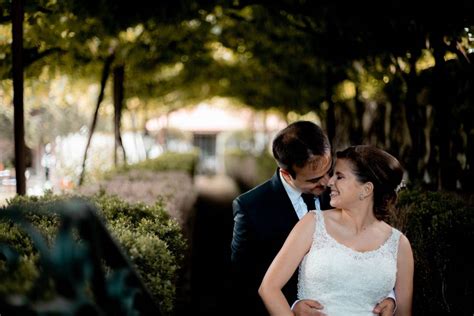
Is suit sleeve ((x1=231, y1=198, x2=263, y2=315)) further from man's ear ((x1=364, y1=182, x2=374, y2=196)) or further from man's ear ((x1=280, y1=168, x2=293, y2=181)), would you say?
man's ear ((x1=364, y1=182, x2=374, y2=196))

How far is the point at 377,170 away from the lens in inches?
136

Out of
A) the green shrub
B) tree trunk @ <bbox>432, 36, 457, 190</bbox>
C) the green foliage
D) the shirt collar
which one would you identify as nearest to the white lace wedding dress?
the shirt collar

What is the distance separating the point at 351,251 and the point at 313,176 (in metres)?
0.56

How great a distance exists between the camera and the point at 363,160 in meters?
3.46

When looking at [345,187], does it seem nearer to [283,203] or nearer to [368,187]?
[368,187]

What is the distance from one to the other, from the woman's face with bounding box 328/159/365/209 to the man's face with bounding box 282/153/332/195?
0.24 metres

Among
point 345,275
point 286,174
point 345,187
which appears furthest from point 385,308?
point 286,174

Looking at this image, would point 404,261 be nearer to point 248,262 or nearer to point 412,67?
point 248,262

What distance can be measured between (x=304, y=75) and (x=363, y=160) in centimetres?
1284

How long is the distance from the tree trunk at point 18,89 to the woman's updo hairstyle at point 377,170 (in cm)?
447

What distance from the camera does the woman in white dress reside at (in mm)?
3264

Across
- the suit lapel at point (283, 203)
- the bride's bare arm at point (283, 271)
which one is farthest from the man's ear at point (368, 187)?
the suit lapel at point (283, 203)

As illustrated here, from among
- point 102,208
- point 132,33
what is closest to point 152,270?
point 102,208

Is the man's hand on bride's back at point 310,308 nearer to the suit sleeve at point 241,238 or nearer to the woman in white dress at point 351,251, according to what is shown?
the woman in white dress at point 351,251
